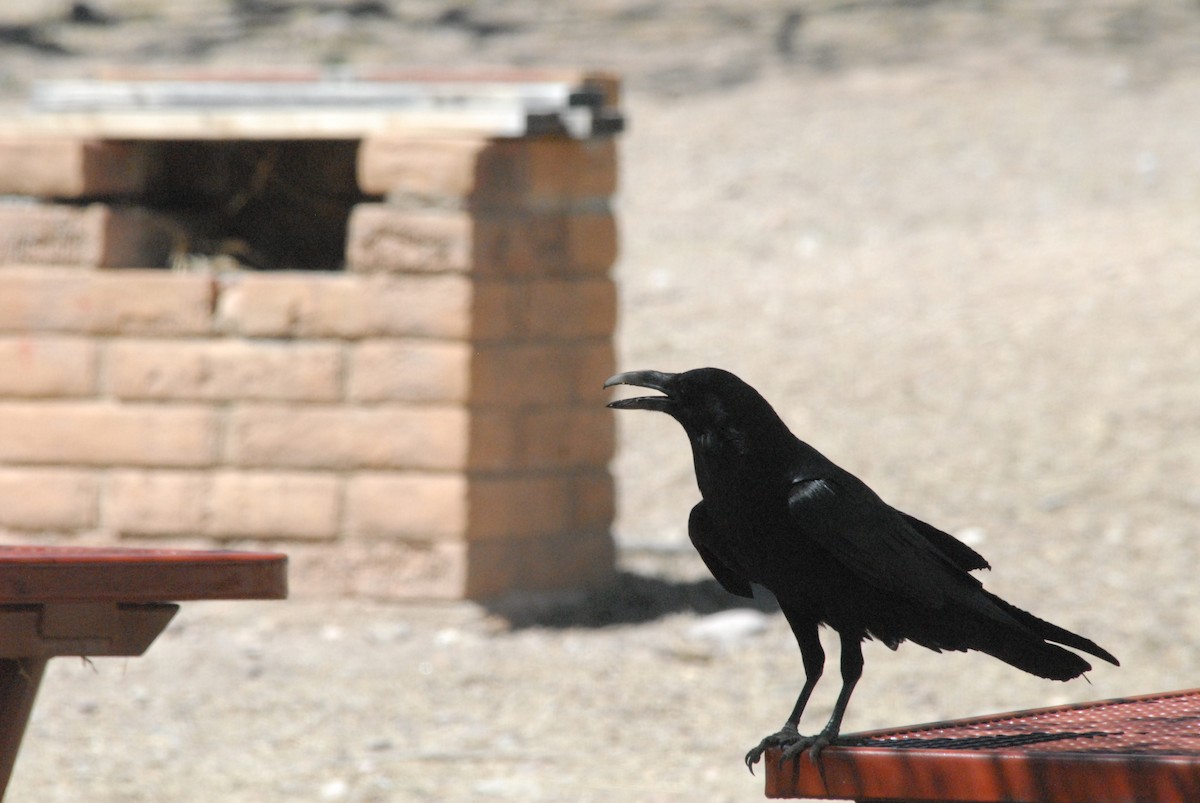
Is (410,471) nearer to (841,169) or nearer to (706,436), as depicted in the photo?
(706,436)

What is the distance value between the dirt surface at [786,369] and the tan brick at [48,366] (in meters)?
0.90

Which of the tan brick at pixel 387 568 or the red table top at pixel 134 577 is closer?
the red table top at pixel 134 577

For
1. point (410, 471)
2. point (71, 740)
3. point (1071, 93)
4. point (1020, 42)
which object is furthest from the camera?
point (1020, 42)

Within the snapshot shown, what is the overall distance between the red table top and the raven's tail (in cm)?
106

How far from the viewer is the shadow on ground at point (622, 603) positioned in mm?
5711

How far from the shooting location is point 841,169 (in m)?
11.7

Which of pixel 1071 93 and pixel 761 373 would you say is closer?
pixel 761 373

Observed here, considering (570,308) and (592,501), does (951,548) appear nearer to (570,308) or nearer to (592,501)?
(570,308)

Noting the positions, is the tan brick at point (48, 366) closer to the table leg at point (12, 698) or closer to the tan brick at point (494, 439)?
the tan brick at point (494, 439)

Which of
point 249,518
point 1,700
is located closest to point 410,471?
point 249,518

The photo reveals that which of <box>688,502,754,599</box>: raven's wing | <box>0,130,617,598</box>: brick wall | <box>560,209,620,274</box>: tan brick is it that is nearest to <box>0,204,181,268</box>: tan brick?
<box>0,130,617,598</box>: brick wall

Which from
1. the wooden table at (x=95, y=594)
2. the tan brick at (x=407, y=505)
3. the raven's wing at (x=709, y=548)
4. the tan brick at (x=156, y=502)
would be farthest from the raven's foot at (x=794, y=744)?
the tan brick at (x=156, y=502)

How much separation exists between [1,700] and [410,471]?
2.84 m

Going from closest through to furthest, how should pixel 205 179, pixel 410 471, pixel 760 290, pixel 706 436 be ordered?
1. pixel 706 436
2. pixel 410 471
3. pixel 205 179
4. pixel 760 290
